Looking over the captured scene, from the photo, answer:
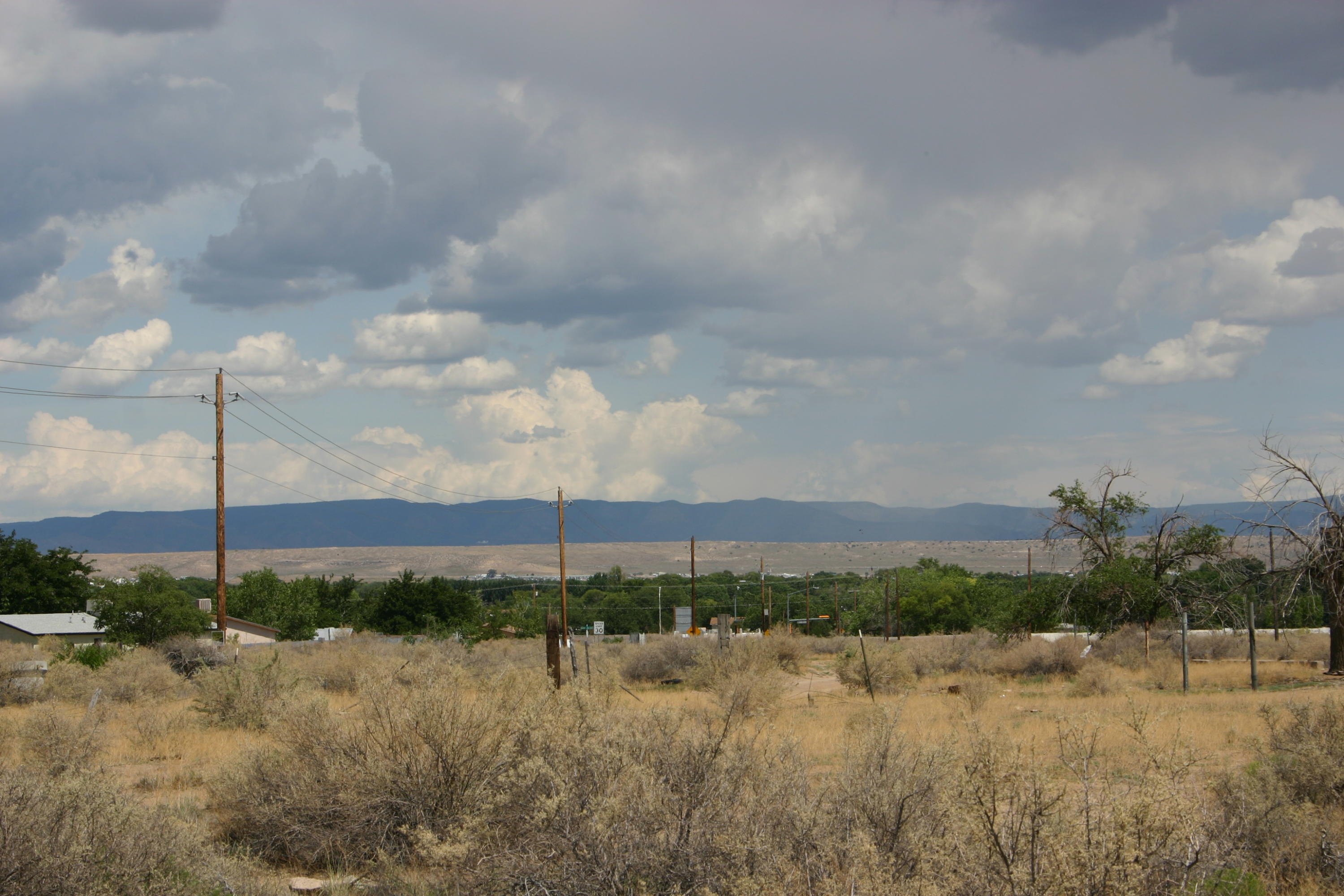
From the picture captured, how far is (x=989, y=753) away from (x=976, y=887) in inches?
34.5

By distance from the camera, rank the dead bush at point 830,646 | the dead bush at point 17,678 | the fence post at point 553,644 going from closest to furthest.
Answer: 1. the fence post at point 553,644
2. the dead bush at point 17,678
3. the dead bush at point 830,646

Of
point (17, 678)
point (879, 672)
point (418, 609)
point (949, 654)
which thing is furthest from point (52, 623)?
point (949, 654)

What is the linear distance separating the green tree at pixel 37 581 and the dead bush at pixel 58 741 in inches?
2119

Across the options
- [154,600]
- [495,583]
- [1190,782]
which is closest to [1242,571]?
[1190,782]

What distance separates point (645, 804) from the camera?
272 inches

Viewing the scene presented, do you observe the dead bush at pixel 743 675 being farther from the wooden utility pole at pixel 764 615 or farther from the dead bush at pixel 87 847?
→ the wooden utility pole at pixel 764 615

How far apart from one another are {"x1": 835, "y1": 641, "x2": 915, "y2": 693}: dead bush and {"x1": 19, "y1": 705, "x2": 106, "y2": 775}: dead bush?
1955 centimetres

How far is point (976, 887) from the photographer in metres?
5.50

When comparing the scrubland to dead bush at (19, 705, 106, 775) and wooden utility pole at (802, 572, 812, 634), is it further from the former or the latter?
wooden utility pole at (802, 572, 812, 634)

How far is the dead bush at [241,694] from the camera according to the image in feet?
61.7

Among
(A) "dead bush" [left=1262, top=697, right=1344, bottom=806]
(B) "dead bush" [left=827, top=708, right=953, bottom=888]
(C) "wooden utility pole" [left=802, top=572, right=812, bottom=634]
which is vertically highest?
(B) "dead bush" [left=827, top=708, right=953, bottom=888]

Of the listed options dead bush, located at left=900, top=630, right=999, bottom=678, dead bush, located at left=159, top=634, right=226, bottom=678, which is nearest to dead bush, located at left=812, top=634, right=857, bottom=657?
dead bush, located at left=900, top=630, right=999, bottom=678

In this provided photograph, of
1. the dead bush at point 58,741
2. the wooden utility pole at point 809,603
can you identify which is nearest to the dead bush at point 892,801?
the dead bush at point 58,741

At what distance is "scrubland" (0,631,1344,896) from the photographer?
5781 mm
